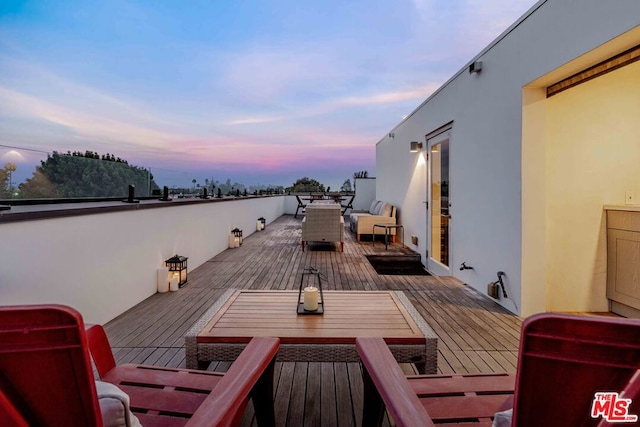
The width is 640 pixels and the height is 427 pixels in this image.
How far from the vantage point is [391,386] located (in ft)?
3.43

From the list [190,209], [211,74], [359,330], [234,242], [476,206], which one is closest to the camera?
[359,330]

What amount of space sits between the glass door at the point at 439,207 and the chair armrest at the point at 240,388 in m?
3.64

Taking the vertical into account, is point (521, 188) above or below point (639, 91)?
below

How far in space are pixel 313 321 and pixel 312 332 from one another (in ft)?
0.49

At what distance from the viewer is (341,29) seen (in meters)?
7.12

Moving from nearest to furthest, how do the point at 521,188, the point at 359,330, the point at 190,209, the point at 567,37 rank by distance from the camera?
the point at 359,330, the point at 567,37, the point at 521,188, the point at 190,209

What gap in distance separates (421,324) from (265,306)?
928 millimetres

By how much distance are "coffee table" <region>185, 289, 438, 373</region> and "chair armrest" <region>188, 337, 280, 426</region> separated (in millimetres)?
190

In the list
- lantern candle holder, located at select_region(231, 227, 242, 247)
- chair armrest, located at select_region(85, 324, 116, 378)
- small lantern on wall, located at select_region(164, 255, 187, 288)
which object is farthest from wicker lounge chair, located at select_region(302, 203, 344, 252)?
chair armrest, located at select_region(85, 324, 116, 378)

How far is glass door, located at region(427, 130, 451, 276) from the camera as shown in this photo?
4.53 m

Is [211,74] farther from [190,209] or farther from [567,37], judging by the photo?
[567,37]

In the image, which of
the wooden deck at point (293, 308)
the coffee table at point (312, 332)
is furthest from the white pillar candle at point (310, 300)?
the wooden deck at point (293, 308)

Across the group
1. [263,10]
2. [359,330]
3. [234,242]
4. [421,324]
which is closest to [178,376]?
[359,330]

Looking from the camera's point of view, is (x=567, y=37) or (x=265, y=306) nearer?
(x=265, y=306)
